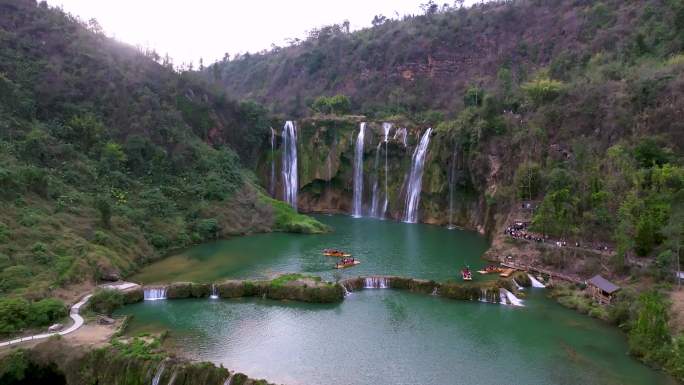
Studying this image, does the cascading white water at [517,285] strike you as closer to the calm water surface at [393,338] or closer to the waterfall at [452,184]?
the calm water surface at [393,338]

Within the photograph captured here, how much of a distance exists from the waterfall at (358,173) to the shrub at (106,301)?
33461 millimetres

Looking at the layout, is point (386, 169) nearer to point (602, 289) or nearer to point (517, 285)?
point (517, 285)

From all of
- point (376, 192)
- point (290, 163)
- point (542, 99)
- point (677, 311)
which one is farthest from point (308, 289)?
point (290, 163)

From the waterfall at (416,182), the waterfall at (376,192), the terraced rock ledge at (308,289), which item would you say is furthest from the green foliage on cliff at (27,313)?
the waterfall at (376,192)

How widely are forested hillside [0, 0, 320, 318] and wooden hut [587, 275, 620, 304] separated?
24484mm

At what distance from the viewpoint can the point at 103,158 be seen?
146 ft

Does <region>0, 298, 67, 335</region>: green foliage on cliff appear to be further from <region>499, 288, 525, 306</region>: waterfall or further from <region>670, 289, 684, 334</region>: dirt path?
<region>670, 289, 684, 334</region>: dirt path

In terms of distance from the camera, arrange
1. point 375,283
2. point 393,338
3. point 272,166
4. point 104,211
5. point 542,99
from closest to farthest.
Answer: point 393,338
point 375,283
point 104,211
point 542,99
point 272,166

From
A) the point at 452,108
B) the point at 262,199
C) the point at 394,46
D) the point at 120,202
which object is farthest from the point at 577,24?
the point at 120,202

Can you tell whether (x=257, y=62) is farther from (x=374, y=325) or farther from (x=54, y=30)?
(x=374, y=325)

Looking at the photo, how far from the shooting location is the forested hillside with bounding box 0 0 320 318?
3194 cm

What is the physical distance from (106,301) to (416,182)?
33.7m

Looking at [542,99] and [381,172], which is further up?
[542,99]

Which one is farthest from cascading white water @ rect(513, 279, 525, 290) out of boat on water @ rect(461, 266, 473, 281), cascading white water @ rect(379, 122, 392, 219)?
cascading white water @ rect(379, 122, 392, 219)
